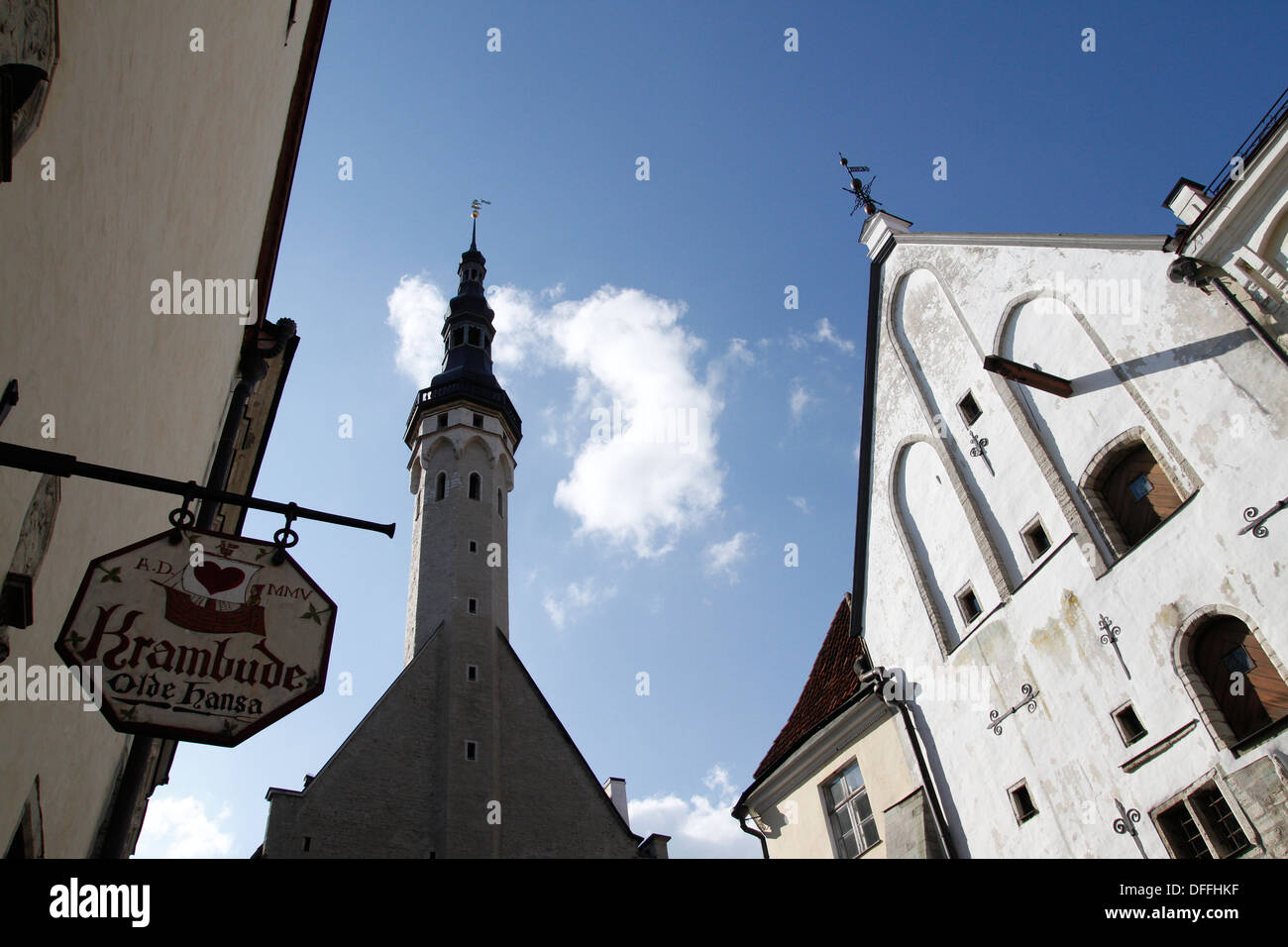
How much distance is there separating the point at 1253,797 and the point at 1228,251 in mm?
6078

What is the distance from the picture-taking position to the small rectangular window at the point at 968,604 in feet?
45.1

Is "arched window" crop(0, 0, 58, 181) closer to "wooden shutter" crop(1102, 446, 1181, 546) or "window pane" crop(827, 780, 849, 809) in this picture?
"wooden shutter" crop(1102, 446, 1181, 546)

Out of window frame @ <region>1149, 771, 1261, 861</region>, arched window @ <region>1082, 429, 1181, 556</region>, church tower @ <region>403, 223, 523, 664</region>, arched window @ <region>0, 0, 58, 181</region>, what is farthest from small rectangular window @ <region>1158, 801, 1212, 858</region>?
church tower @ <region>403, 223, 523, 664</region>

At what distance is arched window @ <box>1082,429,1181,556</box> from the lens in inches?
429

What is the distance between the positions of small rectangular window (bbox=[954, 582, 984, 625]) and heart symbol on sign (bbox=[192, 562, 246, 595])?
38.7ft

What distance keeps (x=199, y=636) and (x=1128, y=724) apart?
410 inches

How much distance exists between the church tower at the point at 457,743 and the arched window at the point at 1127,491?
16844 millimetres

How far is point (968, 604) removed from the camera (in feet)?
45.6

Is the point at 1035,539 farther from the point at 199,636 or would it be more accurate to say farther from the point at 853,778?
the point at 199,636

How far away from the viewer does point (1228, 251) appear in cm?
1022

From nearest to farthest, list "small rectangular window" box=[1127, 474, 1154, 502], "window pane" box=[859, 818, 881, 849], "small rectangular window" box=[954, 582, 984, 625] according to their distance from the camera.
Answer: "small rectangular window" box=[1127, 474, 1154, 502], "small rectangular window" box=[954, 582, 984, 625], "window pane" box=[859, 818, 881, 849]
